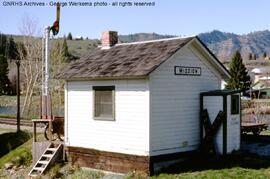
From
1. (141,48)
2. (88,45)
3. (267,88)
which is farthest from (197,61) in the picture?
(88,45)

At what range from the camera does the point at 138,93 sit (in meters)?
14.4

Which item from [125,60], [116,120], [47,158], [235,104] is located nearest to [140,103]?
[116,120]

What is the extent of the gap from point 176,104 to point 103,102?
2.44 m

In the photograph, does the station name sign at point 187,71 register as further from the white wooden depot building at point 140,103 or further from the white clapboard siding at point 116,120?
the white clapboard siding at point 116,120

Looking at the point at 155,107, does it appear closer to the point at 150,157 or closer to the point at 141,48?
the point at 150,157

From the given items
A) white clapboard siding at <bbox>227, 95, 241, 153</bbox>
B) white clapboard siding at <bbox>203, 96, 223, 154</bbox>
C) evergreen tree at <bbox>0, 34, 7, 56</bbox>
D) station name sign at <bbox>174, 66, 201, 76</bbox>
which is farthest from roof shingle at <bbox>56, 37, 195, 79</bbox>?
evergreen tree at <bbox>0, 34, 7, 56</bbox>

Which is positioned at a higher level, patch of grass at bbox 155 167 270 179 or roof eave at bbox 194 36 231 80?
roof eave at bbox 194 36 231 80

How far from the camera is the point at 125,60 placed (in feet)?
51.3

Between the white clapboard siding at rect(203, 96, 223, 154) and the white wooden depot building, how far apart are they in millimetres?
34

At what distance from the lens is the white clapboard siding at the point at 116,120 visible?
→ 1430cm

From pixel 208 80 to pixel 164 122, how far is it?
9.21 feet

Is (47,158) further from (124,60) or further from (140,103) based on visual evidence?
(140,103)

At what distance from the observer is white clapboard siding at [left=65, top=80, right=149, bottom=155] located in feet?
46.9

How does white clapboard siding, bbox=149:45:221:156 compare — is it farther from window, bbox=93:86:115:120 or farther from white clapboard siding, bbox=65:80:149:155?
window, bbox=93:86:115:120
